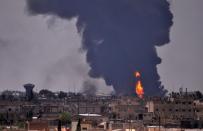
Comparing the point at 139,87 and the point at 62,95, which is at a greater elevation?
the point at 62,95

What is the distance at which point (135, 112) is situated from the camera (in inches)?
3526

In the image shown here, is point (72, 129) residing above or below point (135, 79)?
below

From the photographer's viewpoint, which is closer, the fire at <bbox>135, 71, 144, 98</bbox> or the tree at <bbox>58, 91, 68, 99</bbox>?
the fire at <bbox>135, 71, 144, 98</bbox>

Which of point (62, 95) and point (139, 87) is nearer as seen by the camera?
point (139, 87)

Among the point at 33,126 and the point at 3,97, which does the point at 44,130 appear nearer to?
the point at 33,126

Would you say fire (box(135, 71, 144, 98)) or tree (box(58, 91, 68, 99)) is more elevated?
tree (box(58, 91, 68, 99))

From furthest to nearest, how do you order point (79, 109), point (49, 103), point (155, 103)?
point (49, 103), point (79, 109), point (155, 103)

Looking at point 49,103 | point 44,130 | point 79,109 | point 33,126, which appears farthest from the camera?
point 49,103

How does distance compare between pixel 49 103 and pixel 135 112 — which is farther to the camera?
pixel 49 103

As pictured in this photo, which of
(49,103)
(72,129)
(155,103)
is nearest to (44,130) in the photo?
(72,129)

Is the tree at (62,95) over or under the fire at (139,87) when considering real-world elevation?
over

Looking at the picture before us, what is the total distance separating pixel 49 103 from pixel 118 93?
14544 millimetres

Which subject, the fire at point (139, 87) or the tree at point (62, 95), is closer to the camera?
the fire at point (139, 87)

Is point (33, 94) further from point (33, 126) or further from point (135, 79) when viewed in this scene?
point (33, 126)
